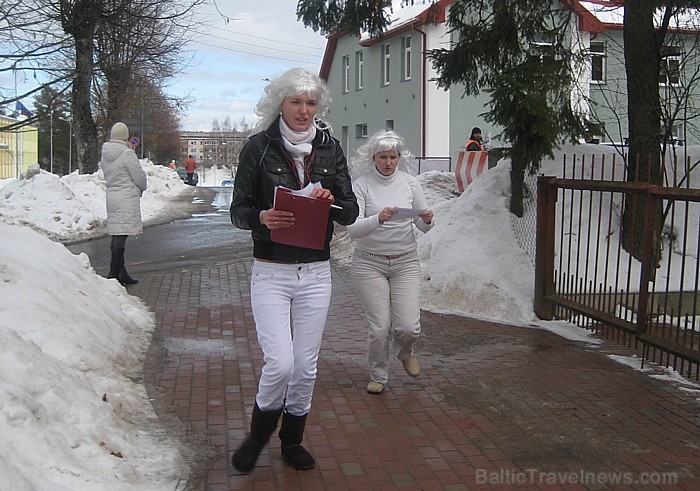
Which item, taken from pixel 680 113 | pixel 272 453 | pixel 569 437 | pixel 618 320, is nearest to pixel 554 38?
pixel 680 113

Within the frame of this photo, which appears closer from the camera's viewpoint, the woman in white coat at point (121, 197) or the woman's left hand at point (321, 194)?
the woman's left hand at point (321, 194)

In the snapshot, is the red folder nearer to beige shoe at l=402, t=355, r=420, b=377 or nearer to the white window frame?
beige shoe at l=402, t=355, r=420, b=377

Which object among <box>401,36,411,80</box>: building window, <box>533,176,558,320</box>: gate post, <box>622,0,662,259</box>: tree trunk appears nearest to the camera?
<box>533,176,558,320</box>: gate post

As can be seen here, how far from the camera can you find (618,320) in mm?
7051

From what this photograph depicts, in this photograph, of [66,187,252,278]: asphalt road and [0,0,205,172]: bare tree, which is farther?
[66,187,252,278]: asphalt road

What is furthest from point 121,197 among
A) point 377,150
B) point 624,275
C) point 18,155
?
point 18,155

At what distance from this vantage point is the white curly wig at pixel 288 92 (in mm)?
4160

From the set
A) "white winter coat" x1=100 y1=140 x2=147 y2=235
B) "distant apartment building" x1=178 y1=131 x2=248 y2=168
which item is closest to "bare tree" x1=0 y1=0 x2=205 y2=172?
"white winter coat" x1=100 y1=140 x2=147 y2=235

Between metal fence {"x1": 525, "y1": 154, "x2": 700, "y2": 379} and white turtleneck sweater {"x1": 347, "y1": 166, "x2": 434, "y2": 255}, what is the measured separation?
1863 millimetres

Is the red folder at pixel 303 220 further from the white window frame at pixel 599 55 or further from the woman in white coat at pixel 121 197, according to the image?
the white window frame at pixel 599 55

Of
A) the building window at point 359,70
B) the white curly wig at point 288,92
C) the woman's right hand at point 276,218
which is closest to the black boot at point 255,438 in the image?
the woman's right hand at point 276,218

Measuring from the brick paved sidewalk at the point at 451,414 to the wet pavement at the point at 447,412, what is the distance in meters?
0.01

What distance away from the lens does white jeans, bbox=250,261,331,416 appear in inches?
161

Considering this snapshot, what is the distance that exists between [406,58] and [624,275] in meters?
25.4
